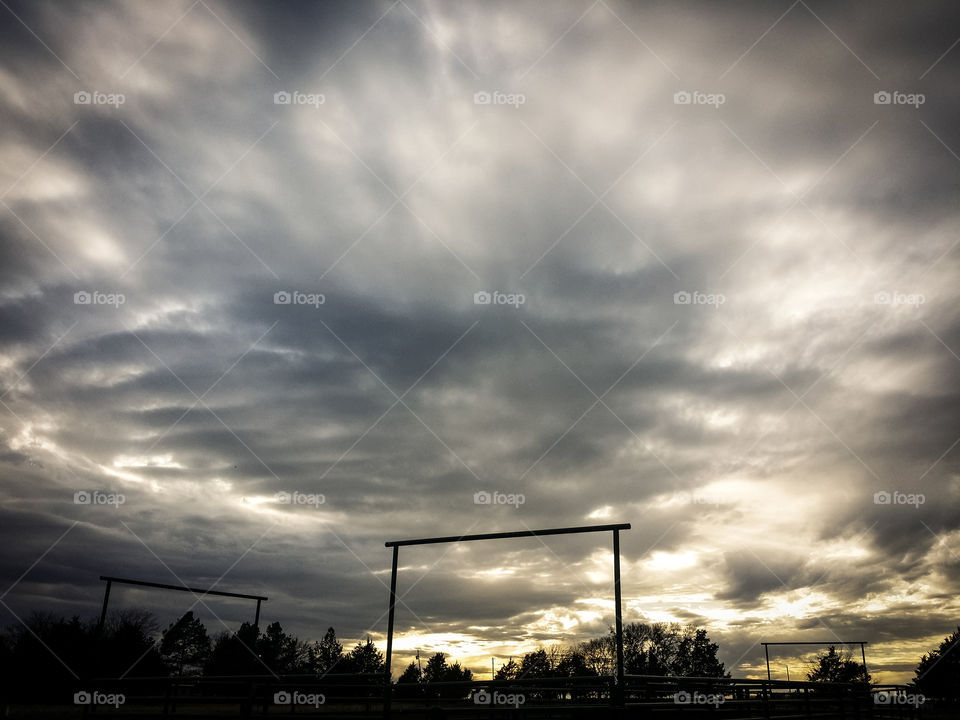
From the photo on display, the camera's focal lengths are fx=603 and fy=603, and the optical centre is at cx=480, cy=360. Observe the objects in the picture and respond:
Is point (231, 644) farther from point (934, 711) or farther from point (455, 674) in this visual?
point (934, 711)

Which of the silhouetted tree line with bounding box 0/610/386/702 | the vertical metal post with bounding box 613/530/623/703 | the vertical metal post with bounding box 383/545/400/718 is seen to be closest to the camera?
the vertical metal post with bounding box 613/530/623/703

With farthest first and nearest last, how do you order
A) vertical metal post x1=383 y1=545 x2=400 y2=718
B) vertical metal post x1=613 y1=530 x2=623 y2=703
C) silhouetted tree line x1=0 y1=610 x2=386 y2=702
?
silhouetted tree line x1=0 y1=610 x2=386 y2=702 → vertical metal post x1=383 y1=545 x2=400 y2=718 → vertical metal post x1=613 y1=530 x2=623 y2=703

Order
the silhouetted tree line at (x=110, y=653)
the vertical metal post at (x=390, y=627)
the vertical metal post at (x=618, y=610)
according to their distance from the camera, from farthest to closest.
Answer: the silhouetted tree line at (x=110, y=653) → the vertical metal post at (x=390, y=627) → the vertical metal post at (x=618, y=610)

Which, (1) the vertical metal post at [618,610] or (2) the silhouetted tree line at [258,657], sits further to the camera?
(2) the silhouetted tree line at [258,657]

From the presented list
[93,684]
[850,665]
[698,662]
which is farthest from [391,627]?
[850,665]

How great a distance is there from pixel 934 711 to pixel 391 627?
92.7ft

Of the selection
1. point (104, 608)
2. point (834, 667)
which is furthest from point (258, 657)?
point (834, 667)

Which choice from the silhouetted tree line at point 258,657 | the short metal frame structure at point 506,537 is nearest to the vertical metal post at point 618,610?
the short metal frame structure at point 506,537

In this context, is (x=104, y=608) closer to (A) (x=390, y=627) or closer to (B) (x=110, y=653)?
(A) (x=390, y=627)

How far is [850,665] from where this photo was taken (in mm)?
53844

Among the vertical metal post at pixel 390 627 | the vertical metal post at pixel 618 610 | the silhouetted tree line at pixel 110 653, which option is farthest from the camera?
the silhouetted tree line at pixel 110 653

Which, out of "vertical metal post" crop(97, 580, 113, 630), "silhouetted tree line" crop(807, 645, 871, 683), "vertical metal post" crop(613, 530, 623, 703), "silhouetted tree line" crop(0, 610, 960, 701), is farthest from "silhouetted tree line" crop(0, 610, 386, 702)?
"silhouetted tree line" crop(807, 645, 871, 683)

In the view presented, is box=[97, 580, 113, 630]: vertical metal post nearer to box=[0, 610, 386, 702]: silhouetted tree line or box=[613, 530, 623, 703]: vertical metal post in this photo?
box=[0, 610, 386, 702]: silhouetted tree line

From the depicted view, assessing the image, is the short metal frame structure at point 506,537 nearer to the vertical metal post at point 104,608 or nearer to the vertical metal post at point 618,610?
the vertical metal post at point 618,610
